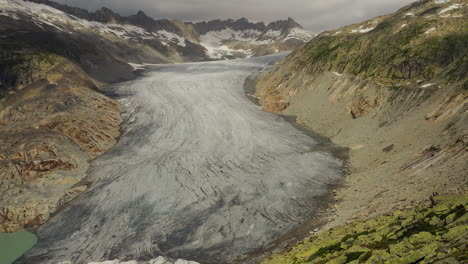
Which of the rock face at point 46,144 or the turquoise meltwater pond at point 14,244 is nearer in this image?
the turquoise meltwater pond at point 14,244

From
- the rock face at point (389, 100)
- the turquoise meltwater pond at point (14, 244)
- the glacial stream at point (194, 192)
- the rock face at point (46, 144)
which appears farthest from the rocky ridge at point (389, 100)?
the rock face at point (46, 144)

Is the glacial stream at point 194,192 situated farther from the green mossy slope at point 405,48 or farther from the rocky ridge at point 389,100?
the green mossy slope at point 405,48

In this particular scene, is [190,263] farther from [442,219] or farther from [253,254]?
[442,219]

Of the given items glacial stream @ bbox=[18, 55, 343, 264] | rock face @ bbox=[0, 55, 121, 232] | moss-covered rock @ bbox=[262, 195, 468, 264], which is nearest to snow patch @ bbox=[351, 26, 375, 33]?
glacial stream @ bbox=[18, 55, 343, 264]

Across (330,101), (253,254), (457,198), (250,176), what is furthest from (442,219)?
(330,101)

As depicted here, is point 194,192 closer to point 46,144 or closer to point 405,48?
point 46,144

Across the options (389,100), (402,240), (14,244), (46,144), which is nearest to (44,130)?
(46,144)
